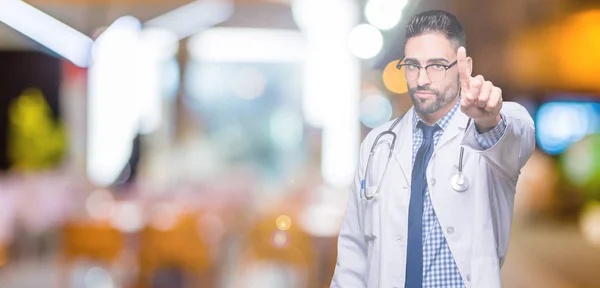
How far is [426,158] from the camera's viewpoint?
1624 millimetres

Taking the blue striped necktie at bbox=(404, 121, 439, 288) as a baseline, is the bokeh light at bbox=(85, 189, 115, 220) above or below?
below

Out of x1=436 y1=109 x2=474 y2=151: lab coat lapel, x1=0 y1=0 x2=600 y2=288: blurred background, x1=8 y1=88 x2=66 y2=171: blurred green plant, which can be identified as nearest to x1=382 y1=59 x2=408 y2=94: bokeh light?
x1=0 y1=0 x2=600 y2=288: blurred background

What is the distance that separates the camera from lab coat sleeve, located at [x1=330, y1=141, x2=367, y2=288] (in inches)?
67.2

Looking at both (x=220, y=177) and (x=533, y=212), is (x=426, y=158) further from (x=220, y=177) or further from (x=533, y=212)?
(x=533, y=212)

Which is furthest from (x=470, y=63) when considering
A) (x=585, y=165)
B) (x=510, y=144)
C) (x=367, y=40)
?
(x=585, y=165)

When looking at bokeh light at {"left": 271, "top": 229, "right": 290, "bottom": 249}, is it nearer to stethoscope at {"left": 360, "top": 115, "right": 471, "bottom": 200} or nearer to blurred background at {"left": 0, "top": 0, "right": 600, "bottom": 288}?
blurred background at {"left": 0, "top": 0, "right": 600, "bottom": 288}

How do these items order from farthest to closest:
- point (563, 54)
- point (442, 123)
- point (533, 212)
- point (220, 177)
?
1. point (533, 212)
2. point (563, 54)
3. point (220, 177)
4. point (442, 123)

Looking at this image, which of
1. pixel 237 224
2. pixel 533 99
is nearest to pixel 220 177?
pixel 237 224

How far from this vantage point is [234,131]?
33.3ft

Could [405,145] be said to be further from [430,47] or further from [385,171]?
[430,47]

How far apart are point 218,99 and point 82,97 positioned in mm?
1784

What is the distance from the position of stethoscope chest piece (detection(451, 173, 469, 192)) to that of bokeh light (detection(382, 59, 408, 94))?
218 mm

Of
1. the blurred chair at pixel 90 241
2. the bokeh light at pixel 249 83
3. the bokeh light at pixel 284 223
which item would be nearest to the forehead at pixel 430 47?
the bokeh light at pixel 284 223

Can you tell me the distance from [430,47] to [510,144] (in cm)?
25
